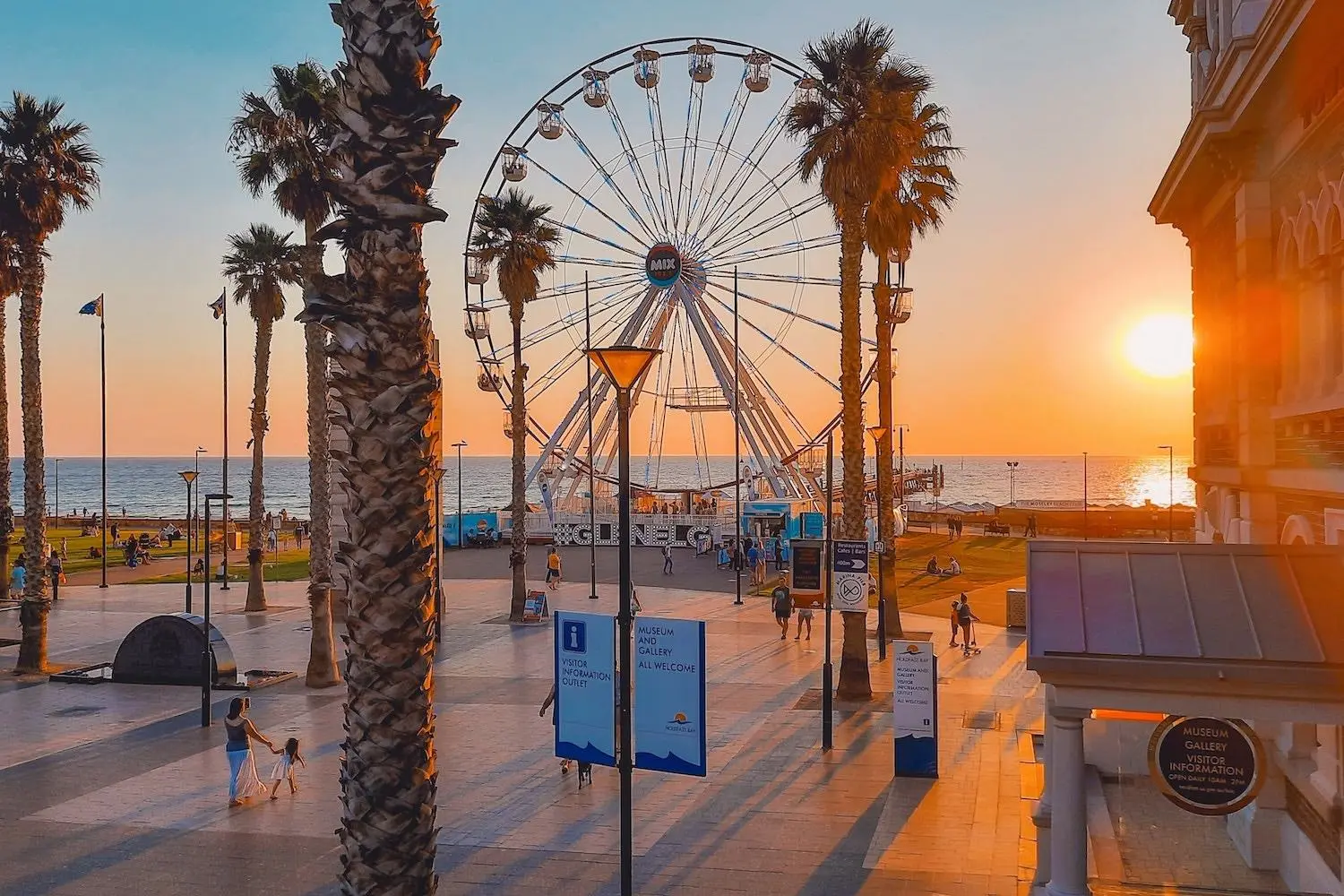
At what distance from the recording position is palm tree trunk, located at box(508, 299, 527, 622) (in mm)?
31281

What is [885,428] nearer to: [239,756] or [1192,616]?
[239,756]

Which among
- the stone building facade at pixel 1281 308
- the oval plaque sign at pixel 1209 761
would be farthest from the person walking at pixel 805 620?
the oval plaque sign at pixel 1209 761

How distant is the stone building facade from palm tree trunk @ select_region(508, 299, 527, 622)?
20341mm

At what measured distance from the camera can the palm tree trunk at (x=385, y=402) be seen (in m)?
6.32

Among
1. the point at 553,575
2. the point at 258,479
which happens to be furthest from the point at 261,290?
the point at 553,575

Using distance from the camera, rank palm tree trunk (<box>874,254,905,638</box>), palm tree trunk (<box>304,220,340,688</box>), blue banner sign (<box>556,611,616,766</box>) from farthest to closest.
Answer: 1. palm tree trunk (<box>874,254,905,638</box>)
2. palm tree trunk (<box>304,220,340,688</box>)
3. blue banner sign (<box>556,611,616,766</box>)

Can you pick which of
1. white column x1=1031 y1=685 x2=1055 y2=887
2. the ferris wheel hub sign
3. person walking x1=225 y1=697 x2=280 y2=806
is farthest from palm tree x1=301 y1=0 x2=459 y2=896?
the ferris wheel hub sign

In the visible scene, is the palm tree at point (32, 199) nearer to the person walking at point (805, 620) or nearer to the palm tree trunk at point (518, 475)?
the palm tree trunk at point (518, 475)

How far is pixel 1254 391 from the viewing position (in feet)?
39.4

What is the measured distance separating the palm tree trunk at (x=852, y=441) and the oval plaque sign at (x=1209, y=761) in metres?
11.0

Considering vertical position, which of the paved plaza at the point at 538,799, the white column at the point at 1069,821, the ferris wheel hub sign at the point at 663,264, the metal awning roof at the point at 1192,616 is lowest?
the paved plaza at the point at 538,799

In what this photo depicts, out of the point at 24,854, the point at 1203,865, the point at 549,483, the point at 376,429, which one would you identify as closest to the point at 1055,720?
the point at 1203,865

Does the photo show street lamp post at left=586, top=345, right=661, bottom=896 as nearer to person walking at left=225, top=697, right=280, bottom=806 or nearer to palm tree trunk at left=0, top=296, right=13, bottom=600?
person walking at left=225, top=697, right=280, bottom=806

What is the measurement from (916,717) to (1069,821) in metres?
6.59
